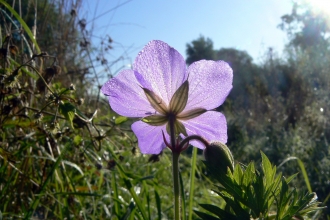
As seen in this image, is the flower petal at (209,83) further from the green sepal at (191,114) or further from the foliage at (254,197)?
the foliage at (254,197)

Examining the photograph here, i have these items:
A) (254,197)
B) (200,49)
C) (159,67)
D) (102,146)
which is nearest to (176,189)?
(254,197)

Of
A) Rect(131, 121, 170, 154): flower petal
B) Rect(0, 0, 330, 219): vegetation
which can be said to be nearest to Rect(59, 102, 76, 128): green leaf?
Rect(0, 0, 330, 219): vegetation

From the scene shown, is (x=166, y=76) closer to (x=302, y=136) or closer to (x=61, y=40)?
(x=61, y=40)

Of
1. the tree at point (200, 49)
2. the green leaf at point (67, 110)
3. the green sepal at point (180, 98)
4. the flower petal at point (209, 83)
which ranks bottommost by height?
the green leaf at point (67, 110)

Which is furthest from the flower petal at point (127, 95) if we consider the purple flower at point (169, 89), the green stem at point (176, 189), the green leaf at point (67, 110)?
the green leaf at point (67, 110)

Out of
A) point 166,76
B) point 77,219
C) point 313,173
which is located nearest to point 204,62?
point 166,76

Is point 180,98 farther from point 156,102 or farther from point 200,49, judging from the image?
point 200,49

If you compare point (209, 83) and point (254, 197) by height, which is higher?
point (209, 83)
